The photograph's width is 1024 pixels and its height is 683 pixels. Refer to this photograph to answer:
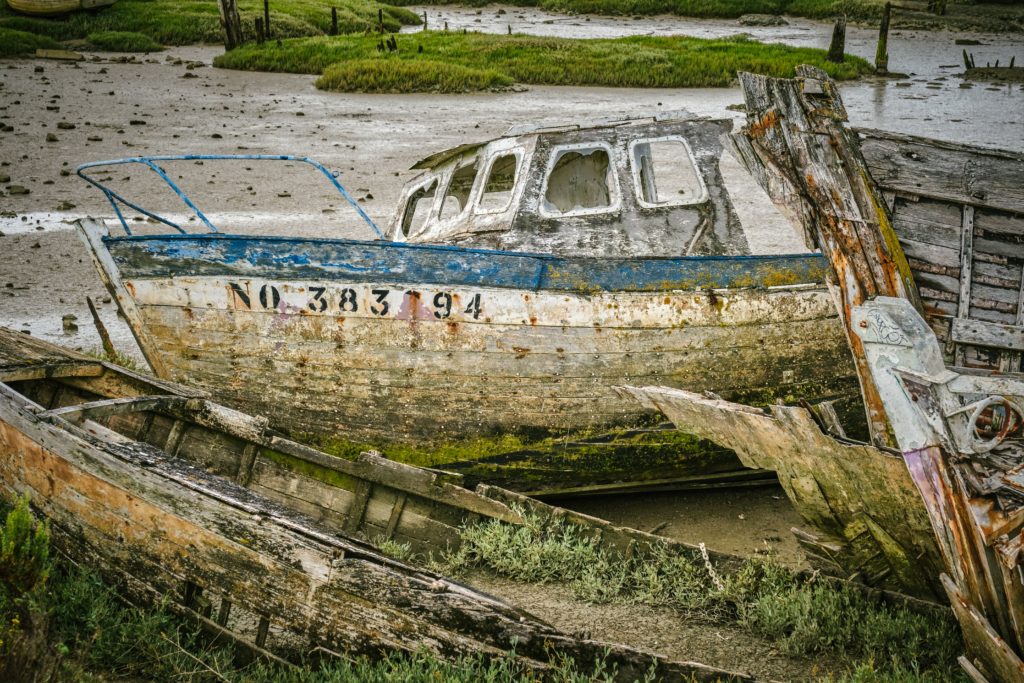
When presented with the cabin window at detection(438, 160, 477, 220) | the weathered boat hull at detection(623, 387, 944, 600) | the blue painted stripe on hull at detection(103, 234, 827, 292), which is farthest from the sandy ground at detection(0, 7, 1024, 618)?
the cabin window at detection(438, 160, 477, 220)

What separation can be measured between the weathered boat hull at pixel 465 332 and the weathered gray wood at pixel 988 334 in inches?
33.8

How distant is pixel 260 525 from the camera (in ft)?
14.7

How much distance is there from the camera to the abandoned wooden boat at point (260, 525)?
13.9 feet

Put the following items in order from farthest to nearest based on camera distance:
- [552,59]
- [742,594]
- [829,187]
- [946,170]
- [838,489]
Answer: [552,59], [946,170], [829,187], [742,594], [838,489]

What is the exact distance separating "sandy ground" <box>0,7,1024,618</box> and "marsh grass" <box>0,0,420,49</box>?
14.8 feet

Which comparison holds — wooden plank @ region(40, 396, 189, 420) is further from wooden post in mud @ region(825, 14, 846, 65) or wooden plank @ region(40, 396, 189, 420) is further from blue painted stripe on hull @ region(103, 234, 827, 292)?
wooden post in mud @ region(825, 14, 846, 65)

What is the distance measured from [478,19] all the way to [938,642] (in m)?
46.9

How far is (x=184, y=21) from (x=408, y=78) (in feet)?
58.3

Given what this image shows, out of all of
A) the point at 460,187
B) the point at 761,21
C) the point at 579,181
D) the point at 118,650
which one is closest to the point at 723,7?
the point at 761,21

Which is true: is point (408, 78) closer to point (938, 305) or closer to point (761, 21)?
point (938, 305)

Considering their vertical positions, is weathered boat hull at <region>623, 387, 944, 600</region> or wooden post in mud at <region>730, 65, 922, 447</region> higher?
wooden post in mud at <region>730, 65, 922, 447</region>

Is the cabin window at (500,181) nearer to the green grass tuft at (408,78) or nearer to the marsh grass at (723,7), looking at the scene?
the green grass tuft at (408,78)

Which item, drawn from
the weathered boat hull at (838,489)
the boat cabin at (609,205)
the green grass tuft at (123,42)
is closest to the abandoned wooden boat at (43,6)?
the green grass tuft at (123,42)

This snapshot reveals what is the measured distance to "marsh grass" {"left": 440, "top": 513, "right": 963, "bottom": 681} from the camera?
15.3ft
